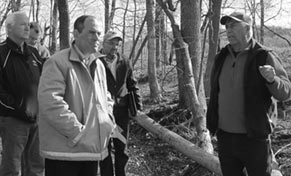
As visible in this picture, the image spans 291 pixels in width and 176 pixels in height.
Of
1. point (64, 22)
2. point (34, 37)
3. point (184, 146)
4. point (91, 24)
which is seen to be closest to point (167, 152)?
point (184, 146)

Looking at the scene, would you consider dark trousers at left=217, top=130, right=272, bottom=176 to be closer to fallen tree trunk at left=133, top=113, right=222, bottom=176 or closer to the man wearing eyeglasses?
fallen tree trunk at left=133, top=113, right=222, bottom=176

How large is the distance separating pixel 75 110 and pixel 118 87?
2.02 meters

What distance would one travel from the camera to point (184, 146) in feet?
18.8

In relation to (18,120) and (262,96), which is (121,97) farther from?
(262,96)

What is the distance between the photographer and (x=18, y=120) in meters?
3.71

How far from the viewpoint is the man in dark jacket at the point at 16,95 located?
144 inches

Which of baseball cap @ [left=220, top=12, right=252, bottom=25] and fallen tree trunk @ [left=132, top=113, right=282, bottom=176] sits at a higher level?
baseball cap @ [left=220, top=12, right=252, bottom=25]

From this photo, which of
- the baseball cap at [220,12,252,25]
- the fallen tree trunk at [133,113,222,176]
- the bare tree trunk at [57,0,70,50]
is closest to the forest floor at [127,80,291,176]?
the fallen tree trunk at [133,113,222,176]

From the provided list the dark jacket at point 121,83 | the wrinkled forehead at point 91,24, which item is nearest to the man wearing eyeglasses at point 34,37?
the dark jacket at point 121,83

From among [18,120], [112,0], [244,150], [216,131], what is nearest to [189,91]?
[216,131]

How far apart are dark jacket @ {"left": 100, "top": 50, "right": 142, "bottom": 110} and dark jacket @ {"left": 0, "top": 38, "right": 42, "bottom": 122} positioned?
3.57 ft

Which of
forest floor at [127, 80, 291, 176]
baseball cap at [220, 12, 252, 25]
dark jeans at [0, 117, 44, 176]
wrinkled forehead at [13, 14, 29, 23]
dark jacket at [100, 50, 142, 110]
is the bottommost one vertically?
forest floor at [127, 80, 291, 176]

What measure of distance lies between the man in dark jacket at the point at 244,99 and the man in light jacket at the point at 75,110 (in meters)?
1.17

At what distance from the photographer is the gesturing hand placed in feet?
9.13
